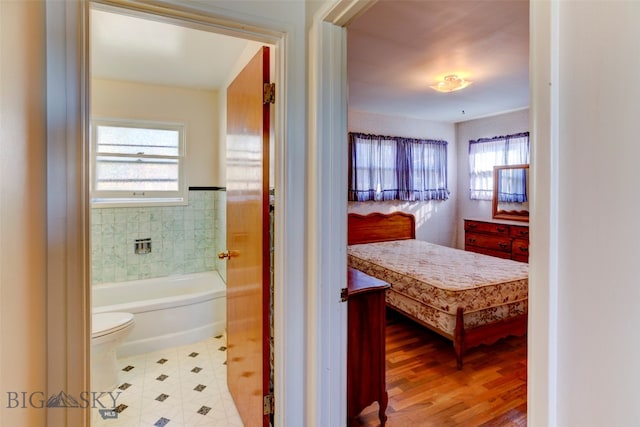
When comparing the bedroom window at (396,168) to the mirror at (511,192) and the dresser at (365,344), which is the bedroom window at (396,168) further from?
the dresser at (365,344)

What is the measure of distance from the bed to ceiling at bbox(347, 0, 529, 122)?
187 centimetres

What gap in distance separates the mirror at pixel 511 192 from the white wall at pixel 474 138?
0.20 metres

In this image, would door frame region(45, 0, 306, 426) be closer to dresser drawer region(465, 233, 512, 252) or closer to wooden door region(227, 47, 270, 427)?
wooden door region(227, 47, 270, 427)

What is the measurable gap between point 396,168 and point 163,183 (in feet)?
10.4

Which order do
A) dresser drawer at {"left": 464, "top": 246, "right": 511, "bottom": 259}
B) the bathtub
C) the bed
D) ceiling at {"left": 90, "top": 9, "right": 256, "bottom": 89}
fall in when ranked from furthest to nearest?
dresser drawer at {"left": 464, "top": 246, "right": 511, "bottom": 259}, the bathtub, the bed, ceiling at {"left": 90, "top": 9, "right": 256, "bottom": 89}

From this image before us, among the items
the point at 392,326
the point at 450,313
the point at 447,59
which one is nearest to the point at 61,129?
the point at 450,313

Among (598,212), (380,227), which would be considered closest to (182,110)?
(380,227)

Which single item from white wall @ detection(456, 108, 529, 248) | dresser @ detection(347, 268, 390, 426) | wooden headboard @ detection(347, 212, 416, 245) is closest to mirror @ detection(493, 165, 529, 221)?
white wall @ detection(456, 108, 529, 248)

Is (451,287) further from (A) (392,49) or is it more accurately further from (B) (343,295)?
(A) (392,49)

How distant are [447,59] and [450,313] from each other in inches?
83.1

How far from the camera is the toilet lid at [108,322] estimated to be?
2109 millimetres

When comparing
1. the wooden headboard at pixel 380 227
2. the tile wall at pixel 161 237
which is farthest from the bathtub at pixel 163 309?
the wooden headboard at pixel 380 227

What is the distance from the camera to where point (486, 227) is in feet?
15.2

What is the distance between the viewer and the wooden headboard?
181 inches
